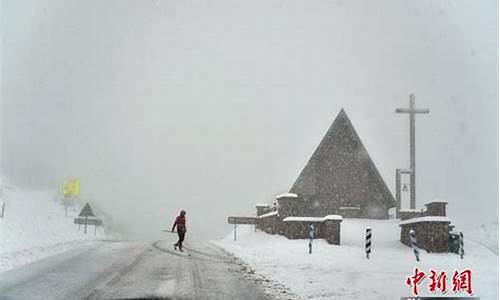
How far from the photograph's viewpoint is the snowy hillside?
1711 cm

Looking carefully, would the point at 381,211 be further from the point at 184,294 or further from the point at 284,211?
the point at 184,294

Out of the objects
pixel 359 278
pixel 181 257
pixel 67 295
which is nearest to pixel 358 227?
pixel 181 257

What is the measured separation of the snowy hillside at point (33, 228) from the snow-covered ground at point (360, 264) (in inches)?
254

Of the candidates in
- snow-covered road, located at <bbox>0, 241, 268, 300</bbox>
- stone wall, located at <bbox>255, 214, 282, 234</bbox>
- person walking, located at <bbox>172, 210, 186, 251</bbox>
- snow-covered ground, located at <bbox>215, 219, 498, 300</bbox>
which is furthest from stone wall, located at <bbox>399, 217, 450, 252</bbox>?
person walking, located at <bbox>172, 210, 186, 251</bbox>

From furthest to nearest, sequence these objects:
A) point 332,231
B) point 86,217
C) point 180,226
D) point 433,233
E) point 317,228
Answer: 1. point 86,217
2. point 317,228
3. point 180,226
4. point 332,231
5. point 433,233

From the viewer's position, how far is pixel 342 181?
3066 centimetres

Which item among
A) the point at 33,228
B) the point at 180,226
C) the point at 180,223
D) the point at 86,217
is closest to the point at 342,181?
the point at 180,223

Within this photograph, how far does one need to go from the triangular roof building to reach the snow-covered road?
14.1 metres

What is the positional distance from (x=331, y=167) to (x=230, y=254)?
14165mm

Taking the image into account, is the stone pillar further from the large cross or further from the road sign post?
the road sign post

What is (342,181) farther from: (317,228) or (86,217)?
(86,217)

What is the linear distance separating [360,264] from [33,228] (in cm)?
1716

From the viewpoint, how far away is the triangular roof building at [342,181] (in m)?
30.0

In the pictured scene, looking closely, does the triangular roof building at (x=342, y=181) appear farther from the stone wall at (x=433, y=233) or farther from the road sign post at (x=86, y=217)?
the stone wall at (x=433, y=233)
